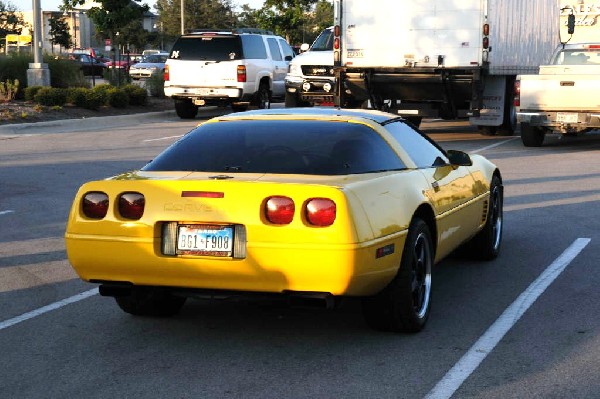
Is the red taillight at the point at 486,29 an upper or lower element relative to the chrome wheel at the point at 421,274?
upper

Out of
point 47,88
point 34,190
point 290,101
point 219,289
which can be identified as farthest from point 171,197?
point 47,88

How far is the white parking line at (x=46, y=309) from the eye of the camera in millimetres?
6789

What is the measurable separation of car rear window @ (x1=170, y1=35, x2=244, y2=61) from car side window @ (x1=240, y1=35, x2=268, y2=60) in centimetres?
27

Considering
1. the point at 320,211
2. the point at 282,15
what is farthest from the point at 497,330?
the point at 282,15

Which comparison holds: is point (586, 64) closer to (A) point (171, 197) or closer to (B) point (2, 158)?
A: (B) point (2, 158)

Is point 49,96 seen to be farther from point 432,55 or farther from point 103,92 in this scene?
point 432,55

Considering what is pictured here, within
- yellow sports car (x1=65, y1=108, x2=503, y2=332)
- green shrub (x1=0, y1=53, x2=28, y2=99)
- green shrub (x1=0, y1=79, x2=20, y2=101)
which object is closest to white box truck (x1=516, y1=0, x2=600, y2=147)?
yellow sports car (x1=65, y1=108, x2=503, y2=332)

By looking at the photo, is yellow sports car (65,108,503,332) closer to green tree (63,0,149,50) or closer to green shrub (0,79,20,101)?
green shrub (0,79,20,101)

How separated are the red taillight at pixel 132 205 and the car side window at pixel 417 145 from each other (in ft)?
6.29

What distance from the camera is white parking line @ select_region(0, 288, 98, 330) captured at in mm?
6789

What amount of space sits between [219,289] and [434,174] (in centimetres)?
197

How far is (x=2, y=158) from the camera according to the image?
57.1 ft

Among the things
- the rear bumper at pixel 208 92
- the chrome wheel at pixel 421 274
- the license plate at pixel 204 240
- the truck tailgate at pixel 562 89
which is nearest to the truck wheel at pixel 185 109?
the rear bumper at pixel 208 92

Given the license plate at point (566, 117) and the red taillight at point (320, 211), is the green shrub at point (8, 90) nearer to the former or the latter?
the license plate at point (566, 117)
